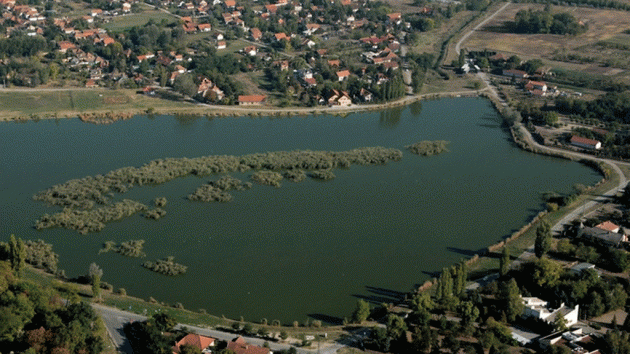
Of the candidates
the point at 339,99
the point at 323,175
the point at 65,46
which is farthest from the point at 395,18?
the point at 323,175

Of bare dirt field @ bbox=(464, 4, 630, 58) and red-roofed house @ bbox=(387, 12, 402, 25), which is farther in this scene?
red-roofed house @ bbox=(387, 12, 402, 25)

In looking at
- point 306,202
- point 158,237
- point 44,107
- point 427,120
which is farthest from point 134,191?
point 427,120

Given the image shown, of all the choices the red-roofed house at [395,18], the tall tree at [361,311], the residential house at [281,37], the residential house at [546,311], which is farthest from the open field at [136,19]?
the residential house at [546,311]

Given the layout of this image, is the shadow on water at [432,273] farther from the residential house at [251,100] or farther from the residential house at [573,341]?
the residential house at [251,100]

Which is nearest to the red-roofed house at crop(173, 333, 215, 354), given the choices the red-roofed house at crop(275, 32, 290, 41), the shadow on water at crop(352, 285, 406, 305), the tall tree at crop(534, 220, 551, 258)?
the shadow on water at crop(352, 285, 406, 305)

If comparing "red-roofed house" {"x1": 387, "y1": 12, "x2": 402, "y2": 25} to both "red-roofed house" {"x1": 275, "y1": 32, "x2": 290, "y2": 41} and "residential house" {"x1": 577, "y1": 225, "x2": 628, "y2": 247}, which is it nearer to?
"red-roofed house" {"x1": 275, "y1": 32, "x2": 290, "y2": 41}

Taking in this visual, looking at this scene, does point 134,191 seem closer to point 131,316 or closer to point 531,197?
point 131,316
